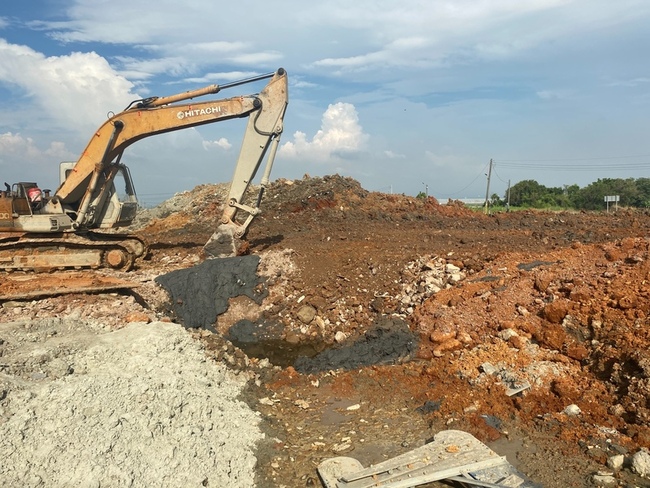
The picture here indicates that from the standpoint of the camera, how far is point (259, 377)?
8023 millimetres

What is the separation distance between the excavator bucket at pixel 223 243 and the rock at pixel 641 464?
8.87 meters

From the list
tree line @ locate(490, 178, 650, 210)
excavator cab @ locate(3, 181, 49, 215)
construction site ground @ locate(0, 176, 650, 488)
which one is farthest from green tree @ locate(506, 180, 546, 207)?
excavator cab @ locate(3, 181, 49, 215)

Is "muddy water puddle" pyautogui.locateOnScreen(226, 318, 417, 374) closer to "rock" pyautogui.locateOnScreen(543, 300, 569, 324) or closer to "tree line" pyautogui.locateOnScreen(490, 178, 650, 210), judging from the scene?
"rock" pyautogui.locateOnScreen(543, 300, 569, 324)

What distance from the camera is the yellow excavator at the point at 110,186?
11.3m

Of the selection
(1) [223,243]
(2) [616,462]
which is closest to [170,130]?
(1) [223,243]

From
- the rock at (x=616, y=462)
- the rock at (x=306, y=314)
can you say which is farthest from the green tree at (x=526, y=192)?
the rock at (x=616, y=462)

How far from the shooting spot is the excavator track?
36.5 ft

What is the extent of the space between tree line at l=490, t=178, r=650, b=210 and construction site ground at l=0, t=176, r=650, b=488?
25028 mm

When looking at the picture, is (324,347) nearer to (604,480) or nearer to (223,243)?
(223,243)

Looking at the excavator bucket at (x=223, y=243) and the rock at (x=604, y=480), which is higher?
the excavator bucket at (x=223, y=243)

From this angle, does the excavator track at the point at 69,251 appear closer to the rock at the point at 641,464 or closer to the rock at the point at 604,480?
the rock at the point at 604,480

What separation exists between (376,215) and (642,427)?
44.5ft

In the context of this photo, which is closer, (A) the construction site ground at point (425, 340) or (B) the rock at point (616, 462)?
(B) the rock at point (616, 462)

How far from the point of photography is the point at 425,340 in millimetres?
8719
